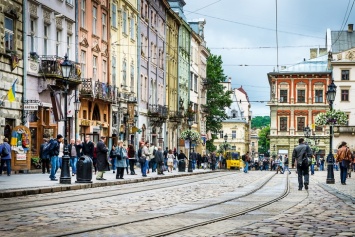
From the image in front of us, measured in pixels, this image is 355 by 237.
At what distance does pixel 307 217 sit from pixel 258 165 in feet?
282

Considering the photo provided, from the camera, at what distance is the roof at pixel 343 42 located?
104m

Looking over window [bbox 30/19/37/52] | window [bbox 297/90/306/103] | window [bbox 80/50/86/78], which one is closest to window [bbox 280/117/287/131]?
window [bbox 297/90/306/103]

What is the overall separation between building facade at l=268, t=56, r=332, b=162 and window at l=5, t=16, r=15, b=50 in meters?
73.3

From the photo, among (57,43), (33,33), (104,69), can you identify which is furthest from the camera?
(104,69)

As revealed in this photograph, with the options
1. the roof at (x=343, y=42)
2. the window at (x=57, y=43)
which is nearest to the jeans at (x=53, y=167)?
the window at (x=57, y=43)

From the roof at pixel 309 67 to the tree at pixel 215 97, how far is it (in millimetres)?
12418

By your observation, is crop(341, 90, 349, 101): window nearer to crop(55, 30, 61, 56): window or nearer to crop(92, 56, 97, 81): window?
crop(92, 56, 97, 81): window

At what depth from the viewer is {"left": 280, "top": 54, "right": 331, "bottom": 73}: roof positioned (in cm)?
10344

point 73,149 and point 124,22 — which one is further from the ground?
point 124,22

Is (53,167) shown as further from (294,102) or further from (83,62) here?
(294,102)

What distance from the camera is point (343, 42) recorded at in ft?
343

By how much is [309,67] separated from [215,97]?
17.2 m

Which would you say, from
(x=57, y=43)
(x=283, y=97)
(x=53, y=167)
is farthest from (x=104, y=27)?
(x=283, y=97)

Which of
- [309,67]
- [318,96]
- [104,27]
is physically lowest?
[318,96]
